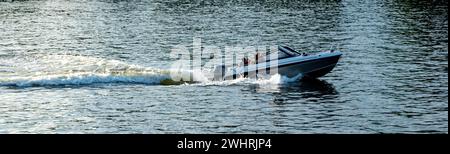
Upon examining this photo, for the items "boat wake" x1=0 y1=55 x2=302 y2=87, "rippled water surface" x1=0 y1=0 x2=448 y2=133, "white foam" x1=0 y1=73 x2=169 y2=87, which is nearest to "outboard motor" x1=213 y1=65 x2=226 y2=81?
"boat wake" x1=0 y1=55 x2=302 y2=87

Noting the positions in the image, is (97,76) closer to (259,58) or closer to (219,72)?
(219,72)

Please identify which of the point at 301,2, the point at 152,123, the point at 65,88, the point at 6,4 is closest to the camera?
the point at 152,123

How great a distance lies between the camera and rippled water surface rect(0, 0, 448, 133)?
48.3m

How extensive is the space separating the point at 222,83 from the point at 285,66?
4.40 m

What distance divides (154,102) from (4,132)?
10400mm

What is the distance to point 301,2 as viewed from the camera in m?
121

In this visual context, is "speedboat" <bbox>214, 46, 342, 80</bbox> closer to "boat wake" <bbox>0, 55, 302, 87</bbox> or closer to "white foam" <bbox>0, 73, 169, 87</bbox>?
"boat wake" <bbox>0, 55, 302, 87</bbox>

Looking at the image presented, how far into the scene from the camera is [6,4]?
133 metres

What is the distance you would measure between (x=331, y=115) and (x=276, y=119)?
121 inches

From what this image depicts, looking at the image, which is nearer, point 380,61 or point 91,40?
point 380,61

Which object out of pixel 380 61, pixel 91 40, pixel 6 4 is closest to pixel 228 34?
pixel 91 40

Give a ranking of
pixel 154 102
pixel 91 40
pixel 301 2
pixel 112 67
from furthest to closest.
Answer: pixel 301 2 < pixel 91 40 < pixel 112 67 < pixel 154 102
